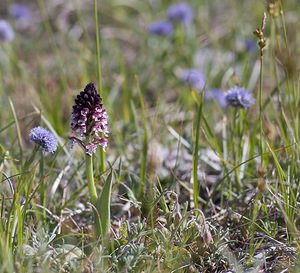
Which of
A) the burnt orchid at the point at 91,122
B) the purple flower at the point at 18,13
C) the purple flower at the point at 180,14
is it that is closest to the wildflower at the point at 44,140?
the burnt orchid at the point at 91,122

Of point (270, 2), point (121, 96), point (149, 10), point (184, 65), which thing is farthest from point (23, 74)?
point (270, 2)

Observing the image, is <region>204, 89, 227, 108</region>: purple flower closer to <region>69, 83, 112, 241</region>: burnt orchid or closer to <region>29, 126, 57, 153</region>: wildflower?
<region>29, 126, 57, 153</region>: wildflower

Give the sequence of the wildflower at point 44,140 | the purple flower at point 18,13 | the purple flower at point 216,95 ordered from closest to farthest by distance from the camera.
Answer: the wildflower at point 44,140, the purple flower at point 216,95, the purple flower at point 18,13

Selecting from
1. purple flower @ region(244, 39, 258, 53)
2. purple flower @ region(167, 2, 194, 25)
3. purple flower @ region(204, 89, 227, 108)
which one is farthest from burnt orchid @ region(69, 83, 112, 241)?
purple flower @ region(167, 2, 194, 25)

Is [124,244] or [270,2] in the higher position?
[270,2]

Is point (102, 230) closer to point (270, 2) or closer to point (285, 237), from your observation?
point (285, 237)

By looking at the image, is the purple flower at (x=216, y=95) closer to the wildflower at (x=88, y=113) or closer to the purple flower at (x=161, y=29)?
the purple flower at (x=161, y=29)

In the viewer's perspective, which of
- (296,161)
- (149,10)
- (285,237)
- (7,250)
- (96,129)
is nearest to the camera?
(7,250)

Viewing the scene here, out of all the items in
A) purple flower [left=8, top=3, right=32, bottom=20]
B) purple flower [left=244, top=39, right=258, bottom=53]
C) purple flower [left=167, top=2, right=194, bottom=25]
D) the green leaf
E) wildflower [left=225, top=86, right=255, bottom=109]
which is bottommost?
the green leaf

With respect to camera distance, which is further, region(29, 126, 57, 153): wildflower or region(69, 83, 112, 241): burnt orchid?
region(29, 126, 57, 153): wildflower
